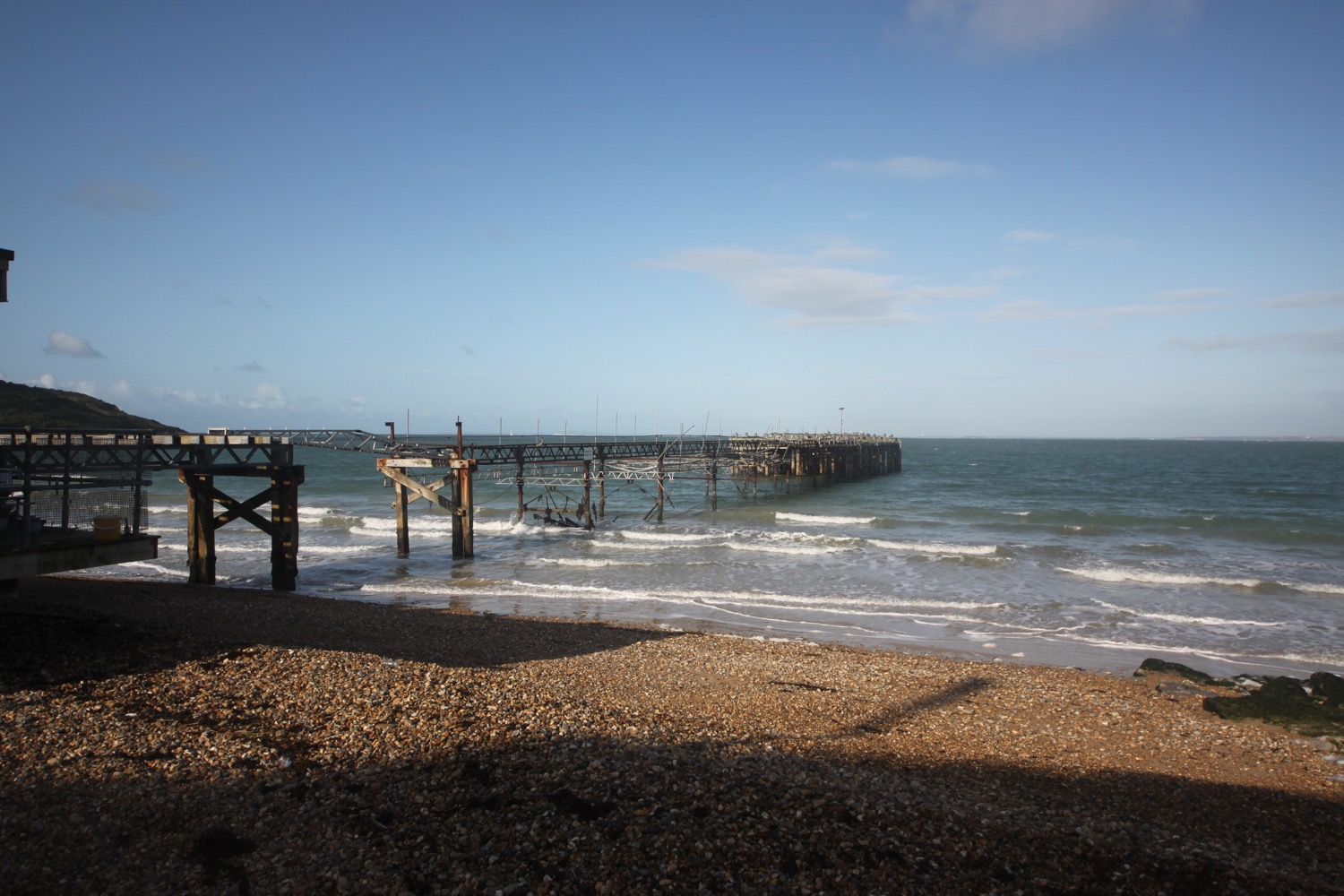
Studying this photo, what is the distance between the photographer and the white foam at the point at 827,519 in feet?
119

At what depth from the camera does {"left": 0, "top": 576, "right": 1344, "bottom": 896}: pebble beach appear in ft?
18.5

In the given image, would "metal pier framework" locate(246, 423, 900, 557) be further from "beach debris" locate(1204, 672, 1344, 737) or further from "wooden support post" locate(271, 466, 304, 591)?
"beach debris" locate(1204, 672, 1344, 737)

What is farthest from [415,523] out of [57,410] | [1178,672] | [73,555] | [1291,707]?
[1291,707]

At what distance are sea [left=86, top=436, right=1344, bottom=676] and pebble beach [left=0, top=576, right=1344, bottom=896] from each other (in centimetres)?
571

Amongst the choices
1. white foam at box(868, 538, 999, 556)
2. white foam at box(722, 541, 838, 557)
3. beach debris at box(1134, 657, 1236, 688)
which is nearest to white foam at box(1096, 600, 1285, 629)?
beach debris at box(1134, 657, 1236, 688)

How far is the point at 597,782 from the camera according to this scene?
6777mm

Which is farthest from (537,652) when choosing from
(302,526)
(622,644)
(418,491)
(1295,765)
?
(302,526)

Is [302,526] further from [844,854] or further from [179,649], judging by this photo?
[844,854]

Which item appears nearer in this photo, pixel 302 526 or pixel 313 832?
pixel 313 832

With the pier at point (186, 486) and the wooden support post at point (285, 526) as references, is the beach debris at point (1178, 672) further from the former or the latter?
the wooden support post at point (285, 526)

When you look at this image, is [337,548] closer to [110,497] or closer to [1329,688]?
[110,497]

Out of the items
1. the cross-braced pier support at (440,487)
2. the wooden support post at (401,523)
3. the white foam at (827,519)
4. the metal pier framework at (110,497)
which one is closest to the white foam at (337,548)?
the wooden support post at (401,523)

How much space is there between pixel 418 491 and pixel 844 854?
69.6 ft

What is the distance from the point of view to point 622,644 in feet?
47.8
